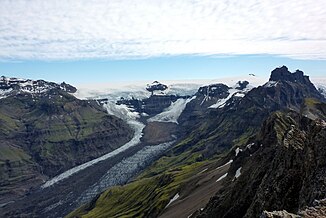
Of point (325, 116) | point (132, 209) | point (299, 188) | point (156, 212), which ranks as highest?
point (299, 188)

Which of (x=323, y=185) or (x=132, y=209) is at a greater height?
(x=323, y=185)

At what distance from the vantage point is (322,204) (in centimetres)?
2205

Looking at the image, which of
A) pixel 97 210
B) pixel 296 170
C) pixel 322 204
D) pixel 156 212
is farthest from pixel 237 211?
pixel 97 210

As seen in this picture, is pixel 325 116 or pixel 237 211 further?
pixel 325 116

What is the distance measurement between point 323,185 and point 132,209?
135 metres

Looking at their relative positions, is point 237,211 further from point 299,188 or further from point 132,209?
point 132,209

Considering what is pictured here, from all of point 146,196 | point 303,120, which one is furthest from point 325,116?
point 146,196

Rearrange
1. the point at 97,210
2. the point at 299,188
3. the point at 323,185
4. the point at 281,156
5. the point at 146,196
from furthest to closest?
the point at 97,210 < the point at 146,196 < the point at 281,156 < the point at 299,188 < the point at 323,185

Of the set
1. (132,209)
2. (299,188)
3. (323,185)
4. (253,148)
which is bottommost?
(132,209)

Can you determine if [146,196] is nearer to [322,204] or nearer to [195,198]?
[195,198]

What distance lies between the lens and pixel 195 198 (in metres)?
91.4

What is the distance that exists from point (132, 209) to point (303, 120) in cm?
7622

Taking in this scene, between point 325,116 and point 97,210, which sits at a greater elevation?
point 325,116

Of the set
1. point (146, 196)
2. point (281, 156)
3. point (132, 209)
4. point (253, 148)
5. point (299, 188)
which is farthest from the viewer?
point (146, 196)
